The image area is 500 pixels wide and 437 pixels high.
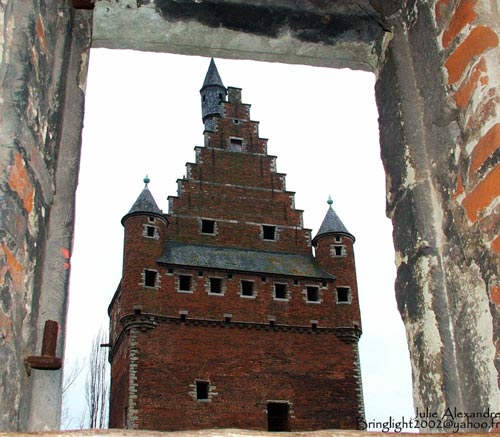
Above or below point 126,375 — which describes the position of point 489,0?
below

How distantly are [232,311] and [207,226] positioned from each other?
145 inches

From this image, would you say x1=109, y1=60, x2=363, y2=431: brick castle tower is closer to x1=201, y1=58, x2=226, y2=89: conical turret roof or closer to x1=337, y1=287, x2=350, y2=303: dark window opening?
x1=337, y1=287, x2=350, y2=303: dark window opening

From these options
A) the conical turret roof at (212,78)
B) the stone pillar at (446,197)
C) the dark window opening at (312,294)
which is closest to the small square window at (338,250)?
the dark window opening at (312,294)

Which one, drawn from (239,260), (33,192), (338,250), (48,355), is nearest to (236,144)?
(239,260)

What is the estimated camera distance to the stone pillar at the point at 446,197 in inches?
77.2

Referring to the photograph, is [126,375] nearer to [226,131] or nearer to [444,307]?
[226,131]

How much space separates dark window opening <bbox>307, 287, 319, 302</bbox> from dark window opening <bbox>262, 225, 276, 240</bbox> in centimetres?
255

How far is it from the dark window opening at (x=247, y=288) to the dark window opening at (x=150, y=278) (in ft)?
10.2

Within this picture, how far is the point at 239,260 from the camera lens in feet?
82.9

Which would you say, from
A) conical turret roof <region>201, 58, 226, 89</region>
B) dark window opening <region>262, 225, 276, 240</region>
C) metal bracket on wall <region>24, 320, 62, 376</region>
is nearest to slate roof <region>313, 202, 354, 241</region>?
dark window opening <region>262, 225, 276, 240</region>

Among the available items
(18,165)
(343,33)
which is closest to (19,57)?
(18,165)

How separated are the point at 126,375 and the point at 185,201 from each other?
713 cm

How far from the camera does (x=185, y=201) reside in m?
26.6

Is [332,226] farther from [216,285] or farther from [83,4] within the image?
[83,4]
